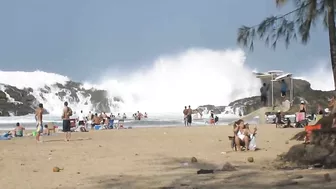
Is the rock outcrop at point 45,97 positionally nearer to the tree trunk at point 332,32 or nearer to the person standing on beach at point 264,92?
the person standing on beach at point 264,92

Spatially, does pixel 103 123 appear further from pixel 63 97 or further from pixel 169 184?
pixel 63 97

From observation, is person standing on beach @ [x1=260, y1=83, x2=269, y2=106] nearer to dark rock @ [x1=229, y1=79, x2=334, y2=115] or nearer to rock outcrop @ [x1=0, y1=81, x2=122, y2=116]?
dark rock @ [x1=229, y1=79, x2=334, y2=115]

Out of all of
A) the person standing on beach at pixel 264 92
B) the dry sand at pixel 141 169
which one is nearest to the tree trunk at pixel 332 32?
the dry sand at pixel 141 169

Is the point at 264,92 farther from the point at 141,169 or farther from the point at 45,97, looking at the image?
the point at 45,97

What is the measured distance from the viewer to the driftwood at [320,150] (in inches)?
342

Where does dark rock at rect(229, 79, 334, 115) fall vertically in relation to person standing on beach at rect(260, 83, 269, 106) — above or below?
above

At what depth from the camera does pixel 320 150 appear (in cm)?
893

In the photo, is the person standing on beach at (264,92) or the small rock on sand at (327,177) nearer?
A: the small rock on sand at (327,177)

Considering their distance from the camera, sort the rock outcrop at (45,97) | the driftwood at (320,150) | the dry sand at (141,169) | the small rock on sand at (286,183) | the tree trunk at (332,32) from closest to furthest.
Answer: the small rock on sand at (286,183) → the dry sand at (141,169) → the driftwood at (320,150) → the tree trunk at (332,32) → the rock outcrop at (45,97)

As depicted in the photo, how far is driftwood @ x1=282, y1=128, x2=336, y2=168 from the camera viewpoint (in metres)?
8.68

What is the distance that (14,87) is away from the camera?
117 metres

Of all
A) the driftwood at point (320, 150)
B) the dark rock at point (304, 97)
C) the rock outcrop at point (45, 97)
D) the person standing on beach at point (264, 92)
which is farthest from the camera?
the rock outcrop at point (45, 97)

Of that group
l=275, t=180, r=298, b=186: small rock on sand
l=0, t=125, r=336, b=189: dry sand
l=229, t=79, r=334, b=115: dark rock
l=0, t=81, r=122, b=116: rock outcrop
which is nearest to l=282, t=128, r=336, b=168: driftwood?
l=0, t=125, r=336, b=189: dry sand

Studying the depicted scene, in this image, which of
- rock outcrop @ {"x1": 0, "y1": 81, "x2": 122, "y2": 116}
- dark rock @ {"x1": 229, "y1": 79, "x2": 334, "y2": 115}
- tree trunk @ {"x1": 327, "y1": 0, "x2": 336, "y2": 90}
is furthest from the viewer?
rock outcrop @ {"x1": 0, "y1": 81, "x2": 122, "y2": 116}
